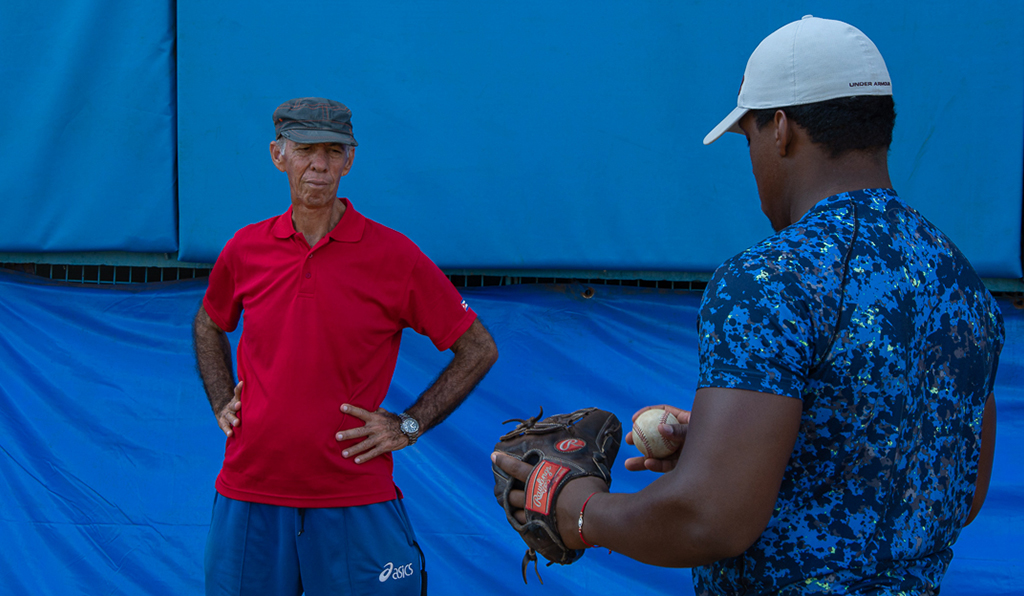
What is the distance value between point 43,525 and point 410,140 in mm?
2230

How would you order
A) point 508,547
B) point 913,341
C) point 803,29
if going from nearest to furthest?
point 913,341, point 803,29, point 508,547

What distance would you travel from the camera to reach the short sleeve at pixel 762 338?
1002 millimetres

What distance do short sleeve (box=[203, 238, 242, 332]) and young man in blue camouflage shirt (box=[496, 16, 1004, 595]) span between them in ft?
5.47

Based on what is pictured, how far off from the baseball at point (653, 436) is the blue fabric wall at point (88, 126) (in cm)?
241

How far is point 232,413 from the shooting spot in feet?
7.70

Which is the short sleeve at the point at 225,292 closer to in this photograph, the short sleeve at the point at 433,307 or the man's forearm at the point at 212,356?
the man's forearm at the point at 212,356

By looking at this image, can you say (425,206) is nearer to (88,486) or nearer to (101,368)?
(101,368)

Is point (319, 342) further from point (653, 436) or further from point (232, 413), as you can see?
point (653, 436)

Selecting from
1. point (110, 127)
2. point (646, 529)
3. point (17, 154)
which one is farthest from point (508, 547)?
point (17, 154)

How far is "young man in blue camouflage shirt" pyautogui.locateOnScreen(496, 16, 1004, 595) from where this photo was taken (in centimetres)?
101

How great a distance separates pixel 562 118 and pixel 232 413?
65.3 inches

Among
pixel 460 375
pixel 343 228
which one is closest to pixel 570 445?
pixel 460 375

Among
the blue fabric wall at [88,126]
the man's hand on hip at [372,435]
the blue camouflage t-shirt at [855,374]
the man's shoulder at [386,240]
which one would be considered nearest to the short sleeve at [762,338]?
the blue camouflage t-shirt at [855,374]

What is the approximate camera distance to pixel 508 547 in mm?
3121
